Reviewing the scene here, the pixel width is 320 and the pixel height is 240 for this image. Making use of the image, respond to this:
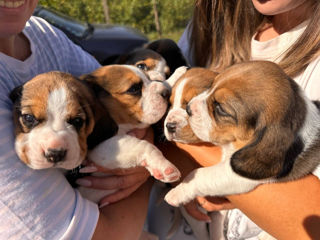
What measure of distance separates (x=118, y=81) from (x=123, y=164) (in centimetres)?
66

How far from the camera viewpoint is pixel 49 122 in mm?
2072

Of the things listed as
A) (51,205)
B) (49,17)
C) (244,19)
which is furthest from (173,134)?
(49,17)

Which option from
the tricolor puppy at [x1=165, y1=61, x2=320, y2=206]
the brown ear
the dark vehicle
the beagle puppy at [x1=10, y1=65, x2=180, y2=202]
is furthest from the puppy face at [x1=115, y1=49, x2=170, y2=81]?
the dark vehicle

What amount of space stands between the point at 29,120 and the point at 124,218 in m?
0.93

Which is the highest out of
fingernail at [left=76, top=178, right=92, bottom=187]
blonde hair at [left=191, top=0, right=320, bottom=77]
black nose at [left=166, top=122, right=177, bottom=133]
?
blonde hair at [left=191, top=0, right=320, bottom=77]

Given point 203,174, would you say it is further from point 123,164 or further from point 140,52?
point 140,52

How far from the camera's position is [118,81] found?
265cm

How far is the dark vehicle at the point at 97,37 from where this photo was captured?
582 cm

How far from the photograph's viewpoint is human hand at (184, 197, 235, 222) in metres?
2.58

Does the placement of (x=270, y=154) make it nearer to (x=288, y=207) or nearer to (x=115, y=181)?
(x=288, y=207)

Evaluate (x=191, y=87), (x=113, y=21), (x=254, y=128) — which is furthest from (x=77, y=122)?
(x=113, y=21)

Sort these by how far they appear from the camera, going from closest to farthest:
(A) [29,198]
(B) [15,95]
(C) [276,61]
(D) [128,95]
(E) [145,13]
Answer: (A) [29,198] → (B) [15,95] → (D) [128,95] → (C) [276,61] → (E) [145,13]

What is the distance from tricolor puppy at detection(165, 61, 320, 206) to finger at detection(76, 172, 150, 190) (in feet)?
1.49

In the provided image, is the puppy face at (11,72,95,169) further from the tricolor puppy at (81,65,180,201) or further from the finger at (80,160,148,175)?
the tricolor puppy at (81,65,180,201)
